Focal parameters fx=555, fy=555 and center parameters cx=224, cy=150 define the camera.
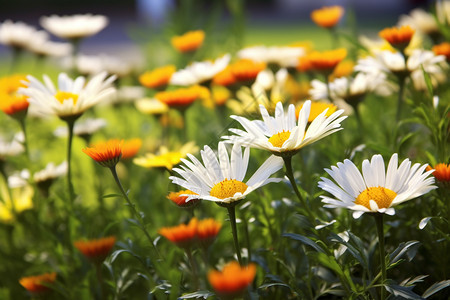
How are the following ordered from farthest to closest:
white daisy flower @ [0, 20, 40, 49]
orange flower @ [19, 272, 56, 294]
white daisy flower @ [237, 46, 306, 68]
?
white daisy flower @ [0, 20, 40, 49], white daisy flower @ [237, 46, 306, 68], orange flower @ [19, 272, 56, 294]

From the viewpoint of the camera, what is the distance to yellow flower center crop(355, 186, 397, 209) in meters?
0.70

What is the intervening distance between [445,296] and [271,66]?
790mm

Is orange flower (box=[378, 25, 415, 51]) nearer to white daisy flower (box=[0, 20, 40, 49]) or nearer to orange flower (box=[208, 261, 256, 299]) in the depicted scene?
orange flower (box=[208, 261, 256, 299])

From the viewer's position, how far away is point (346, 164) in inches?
29.7

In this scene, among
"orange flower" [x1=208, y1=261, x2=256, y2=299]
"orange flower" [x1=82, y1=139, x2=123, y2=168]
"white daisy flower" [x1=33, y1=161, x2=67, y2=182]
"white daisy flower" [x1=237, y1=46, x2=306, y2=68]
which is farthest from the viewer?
"white daisy flower" [x1=237, y1=46, x2=306, y2=68]

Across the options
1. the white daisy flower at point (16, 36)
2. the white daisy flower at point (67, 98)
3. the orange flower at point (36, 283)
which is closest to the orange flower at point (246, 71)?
the white daisy flower at point (67, 98)

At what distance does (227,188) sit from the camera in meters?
0.75

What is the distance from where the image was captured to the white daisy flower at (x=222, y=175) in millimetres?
750

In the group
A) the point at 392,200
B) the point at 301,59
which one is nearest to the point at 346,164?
the point at 392,200

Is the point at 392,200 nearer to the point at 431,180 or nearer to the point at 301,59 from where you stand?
the point at 431,180

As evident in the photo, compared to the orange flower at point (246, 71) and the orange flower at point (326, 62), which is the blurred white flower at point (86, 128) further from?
the orange flower at point (326, 62)

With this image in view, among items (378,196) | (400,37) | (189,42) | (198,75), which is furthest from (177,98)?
(378,196)

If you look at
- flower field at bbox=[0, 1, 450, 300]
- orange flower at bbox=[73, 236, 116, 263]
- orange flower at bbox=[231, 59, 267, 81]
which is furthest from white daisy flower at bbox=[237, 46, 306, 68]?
orange flower at bbox=[73, 236, 116, 263]

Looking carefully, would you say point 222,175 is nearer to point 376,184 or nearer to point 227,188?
point 227,188
